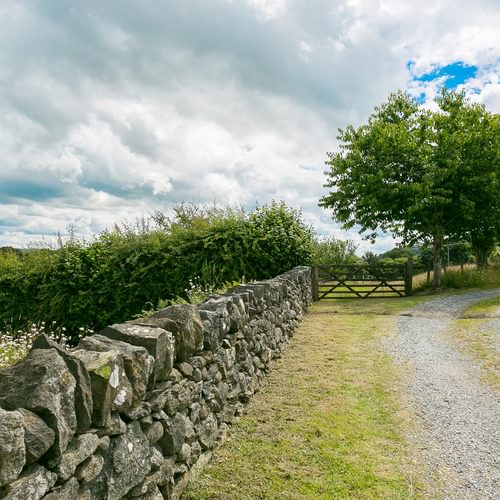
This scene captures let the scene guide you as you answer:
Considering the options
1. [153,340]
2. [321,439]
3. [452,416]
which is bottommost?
[452,416]

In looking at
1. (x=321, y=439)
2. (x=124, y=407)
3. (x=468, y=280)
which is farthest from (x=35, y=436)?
(x=468, y=280)

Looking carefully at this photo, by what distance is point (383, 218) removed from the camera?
19984mm

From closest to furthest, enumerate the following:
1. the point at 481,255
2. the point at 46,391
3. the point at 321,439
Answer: the point at 46,391 → the point at 321,439 → the point at 481,255

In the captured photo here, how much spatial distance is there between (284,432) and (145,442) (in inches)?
85.8

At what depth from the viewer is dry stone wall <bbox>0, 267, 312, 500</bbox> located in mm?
2148

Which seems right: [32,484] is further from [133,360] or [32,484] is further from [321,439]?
[321,439]

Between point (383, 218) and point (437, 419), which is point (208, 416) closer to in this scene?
point (437, 419)

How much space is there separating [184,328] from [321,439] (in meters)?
2.06

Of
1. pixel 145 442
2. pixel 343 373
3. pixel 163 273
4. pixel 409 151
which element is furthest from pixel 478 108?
pixel 145 442

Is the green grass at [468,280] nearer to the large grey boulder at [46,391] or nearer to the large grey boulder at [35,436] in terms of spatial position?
the large grey boulder at [46,391]

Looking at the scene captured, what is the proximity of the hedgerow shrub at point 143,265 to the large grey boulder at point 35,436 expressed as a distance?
400 inches

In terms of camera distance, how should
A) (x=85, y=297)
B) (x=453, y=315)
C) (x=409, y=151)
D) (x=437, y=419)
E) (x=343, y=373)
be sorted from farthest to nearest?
1. (x=409, y=151)
2. (x=85, y=297)
3. (x=453, y=315)
4. (x=343, y=373)
5. (x=437, y=419)

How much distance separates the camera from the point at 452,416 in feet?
18.0

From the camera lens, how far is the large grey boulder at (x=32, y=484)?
6.44 feet
